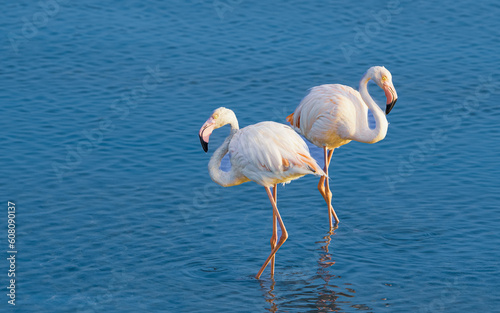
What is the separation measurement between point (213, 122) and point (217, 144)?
516 centimetres

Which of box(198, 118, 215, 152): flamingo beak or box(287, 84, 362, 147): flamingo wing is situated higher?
box(198, 118, 215, 152): flamingo beak

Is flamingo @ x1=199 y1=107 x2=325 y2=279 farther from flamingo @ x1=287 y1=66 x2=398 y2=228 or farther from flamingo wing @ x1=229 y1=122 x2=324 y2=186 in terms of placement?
flamingo @ x1=287 y1=66 x2=398 y2=228

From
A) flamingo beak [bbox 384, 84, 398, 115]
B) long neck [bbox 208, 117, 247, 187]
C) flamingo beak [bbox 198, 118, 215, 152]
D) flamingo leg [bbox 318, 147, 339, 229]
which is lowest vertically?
flamingo leg [bbox 318, 147, 339, 229]

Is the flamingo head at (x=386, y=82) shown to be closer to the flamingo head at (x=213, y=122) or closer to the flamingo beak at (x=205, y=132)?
the flamingo head at (x=213, y=122)

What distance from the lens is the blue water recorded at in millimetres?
12297

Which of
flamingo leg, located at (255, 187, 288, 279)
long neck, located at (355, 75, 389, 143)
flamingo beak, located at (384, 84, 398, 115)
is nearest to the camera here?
flamingo leg, located at (255, 187, 288, 279)

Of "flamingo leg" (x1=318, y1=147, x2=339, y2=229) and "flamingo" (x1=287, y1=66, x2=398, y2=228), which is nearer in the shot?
"flamingo" (x1=287, y1=66, x2=398, y2=228)

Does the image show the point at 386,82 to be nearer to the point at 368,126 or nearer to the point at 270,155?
the point at 368,126

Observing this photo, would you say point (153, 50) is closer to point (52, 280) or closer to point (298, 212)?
point (298, 212)

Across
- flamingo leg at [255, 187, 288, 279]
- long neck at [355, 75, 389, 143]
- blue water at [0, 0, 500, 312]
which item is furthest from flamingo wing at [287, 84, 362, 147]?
flamingo leg at [255, 187, 288, 279]

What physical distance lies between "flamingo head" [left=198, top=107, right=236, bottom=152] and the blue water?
6.67 feet

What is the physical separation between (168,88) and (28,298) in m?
9.17

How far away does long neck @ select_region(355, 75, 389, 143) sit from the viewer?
44.1 ft

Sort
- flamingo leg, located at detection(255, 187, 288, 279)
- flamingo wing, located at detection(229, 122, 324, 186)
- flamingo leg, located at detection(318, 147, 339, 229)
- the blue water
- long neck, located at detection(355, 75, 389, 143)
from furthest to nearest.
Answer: flamingo leg, located at detection(318, 147, 339, 229)
long neck, located at detection(355, 75, 389, 143)
flamingo leg, located at detection(255, 187, 288, 279)
the blue water
flamingo wing, located at detection(229, 122, 324, 186)
